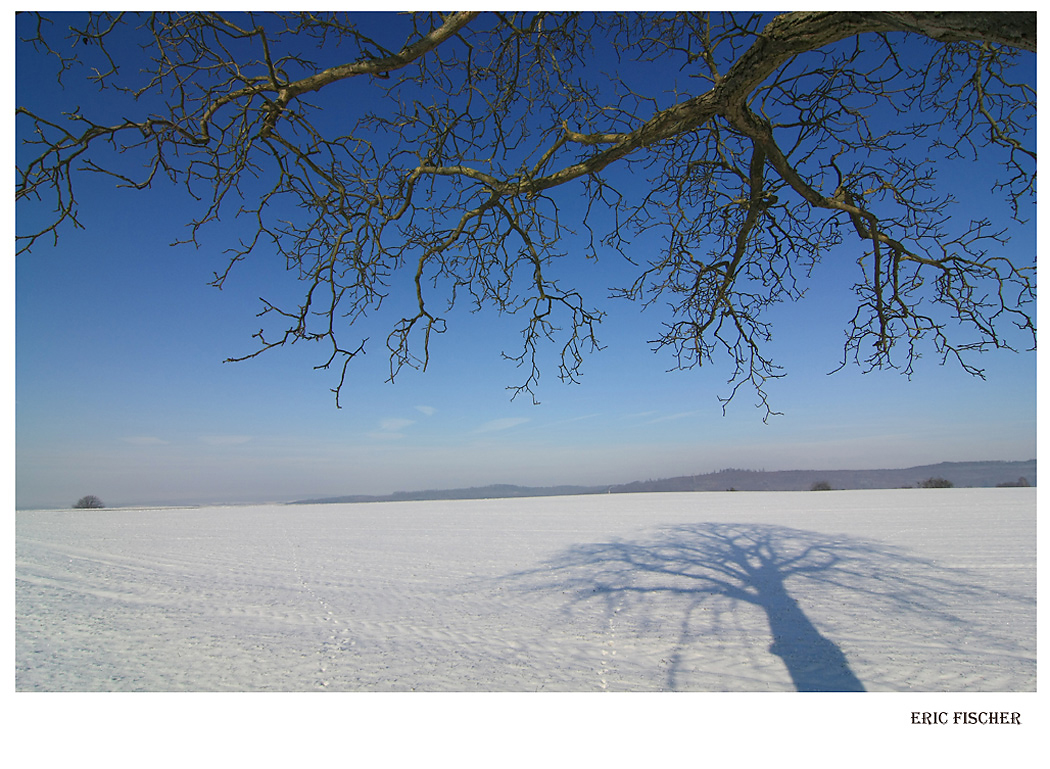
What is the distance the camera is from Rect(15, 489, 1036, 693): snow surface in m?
3.39

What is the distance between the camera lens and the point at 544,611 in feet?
16.0

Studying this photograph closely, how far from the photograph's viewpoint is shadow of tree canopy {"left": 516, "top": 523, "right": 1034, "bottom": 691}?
12.6 ft

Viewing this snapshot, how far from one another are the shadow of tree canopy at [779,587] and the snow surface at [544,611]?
1.2 inches

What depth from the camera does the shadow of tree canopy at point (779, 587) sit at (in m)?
3.84

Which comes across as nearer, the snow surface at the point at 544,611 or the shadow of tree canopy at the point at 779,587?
the snow surface at the point at 544,611

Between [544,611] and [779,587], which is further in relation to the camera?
[779,587]

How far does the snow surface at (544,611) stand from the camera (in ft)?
11.1

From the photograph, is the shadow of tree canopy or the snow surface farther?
the shadow of tree canopy

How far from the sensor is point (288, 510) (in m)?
18.0

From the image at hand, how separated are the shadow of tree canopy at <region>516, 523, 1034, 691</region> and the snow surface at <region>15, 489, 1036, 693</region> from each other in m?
0.03

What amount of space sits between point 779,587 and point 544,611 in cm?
271
